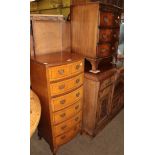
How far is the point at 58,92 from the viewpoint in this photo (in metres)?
1.49

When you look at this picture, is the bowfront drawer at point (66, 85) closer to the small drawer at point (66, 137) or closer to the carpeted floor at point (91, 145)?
the small drawer at point (66, 137)

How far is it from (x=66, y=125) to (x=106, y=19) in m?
1.32

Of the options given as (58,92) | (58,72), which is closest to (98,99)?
(58,92)

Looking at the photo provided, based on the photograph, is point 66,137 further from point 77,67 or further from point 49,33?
point 49,33

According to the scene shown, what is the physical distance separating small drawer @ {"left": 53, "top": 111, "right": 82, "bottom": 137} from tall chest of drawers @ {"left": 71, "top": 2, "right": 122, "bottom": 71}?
67 cm

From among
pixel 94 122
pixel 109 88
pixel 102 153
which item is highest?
pixel 109 88

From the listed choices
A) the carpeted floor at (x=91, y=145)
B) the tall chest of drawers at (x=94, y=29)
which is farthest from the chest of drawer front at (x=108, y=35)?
the carpeted floor at (x=91, y=145)

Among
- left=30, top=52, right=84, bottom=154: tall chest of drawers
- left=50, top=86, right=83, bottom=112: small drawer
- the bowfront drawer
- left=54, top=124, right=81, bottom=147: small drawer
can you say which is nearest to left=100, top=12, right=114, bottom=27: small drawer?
left=30, top=52, right=84, bottom=154: tall chest of drawers
